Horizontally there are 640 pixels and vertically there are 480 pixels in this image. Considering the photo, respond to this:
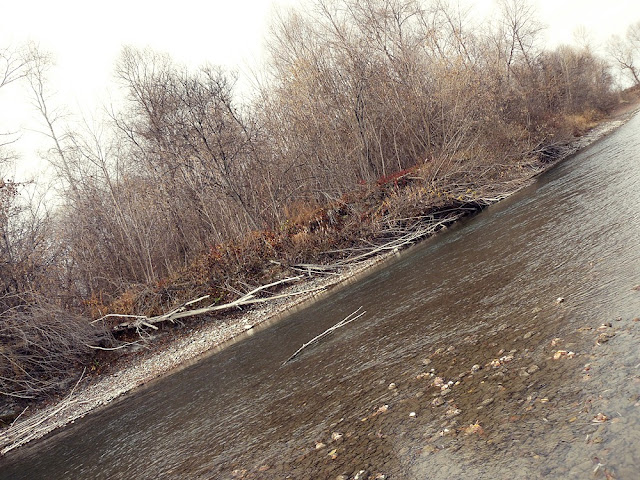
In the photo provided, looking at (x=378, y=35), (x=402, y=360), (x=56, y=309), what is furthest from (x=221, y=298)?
(x=378, y=35)

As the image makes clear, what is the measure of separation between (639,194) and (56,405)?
63.7 feet

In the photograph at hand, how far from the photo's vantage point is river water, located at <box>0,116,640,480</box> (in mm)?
4738

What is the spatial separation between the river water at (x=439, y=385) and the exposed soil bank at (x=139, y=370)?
106 cm

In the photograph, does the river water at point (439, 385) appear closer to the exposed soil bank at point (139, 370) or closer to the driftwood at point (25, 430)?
the driftwood at point (25, 430)

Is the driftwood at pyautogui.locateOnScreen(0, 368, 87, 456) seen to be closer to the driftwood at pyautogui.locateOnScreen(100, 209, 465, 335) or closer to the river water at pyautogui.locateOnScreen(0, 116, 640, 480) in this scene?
the river water at pyautogui.locateOnScreen(0, 116, 640, 480)

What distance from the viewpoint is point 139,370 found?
54.2 ft

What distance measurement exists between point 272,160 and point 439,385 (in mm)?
21970

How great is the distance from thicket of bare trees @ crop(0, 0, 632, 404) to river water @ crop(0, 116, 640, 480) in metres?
8.56

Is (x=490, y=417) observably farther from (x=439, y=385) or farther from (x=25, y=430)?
(x=25, y=430)

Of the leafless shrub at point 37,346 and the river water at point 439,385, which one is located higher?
the leafless shrub at point 37,346

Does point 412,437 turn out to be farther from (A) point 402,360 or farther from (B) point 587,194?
(B) point 587,194

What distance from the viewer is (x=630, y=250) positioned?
8125mm

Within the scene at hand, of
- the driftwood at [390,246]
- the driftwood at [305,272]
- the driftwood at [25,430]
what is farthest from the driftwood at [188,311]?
the driftwood at [25,430]

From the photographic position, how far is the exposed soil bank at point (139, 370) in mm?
13914
